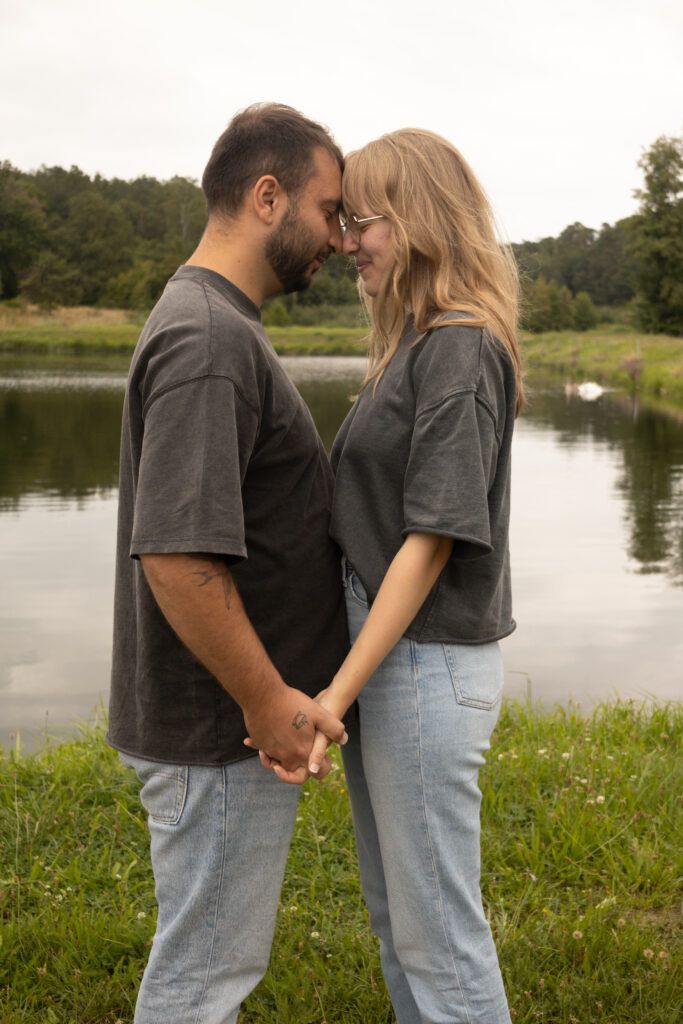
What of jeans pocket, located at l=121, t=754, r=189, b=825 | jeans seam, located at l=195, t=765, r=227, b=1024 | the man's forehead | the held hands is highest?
the man's forehead

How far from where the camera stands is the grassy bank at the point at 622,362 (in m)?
31.8

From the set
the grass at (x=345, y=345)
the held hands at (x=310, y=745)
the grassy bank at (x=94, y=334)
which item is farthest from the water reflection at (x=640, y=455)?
the grassy bank at (x=94, y=334)

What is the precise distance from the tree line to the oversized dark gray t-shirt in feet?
169

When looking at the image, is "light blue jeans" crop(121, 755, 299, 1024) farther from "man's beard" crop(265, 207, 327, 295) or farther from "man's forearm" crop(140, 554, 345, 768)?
"man's beard" crop(265, 207, 327, 295)

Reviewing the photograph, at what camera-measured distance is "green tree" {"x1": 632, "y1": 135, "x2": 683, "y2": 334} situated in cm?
5344

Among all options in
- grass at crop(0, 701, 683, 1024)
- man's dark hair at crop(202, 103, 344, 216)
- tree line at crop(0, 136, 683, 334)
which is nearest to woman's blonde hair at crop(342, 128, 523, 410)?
man's dark hair at crop(202, 103, 344, 216)

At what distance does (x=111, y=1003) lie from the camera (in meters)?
2.58

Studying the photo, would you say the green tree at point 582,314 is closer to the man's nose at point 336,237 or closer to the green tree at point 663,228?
the green tree at point 663,228

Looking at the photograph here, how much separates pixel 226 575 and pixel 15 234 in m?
80.5

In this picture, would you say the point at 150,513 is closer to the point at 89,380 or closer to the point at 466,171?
the point at 466,171

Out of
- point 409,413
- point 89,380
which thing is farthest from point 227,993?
point 89,380

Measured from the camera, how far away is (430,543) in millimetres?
1882

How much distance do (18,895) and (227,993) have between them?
136cm

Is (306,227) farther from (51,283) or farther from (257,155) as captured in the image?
(51,283)
